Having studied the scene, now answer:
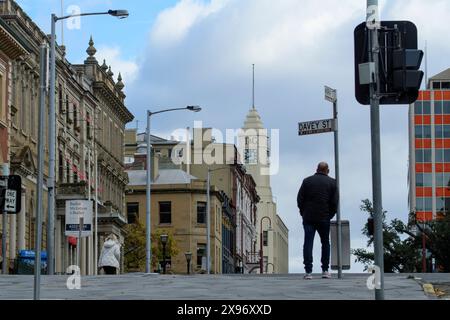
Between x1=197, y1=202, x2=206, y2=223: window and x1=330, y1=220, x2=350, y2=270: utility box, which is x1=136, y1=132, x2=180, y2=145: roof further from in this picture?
x1=330, y1=220, x2=350, y2=270: utility box

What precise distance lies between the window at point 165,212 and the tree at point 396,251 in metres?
28.5

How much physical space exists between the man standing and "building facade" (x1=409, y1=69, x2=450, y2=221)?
143m

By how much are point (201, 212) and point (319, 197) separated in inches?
3835

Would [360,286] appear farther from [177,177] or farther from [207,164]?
[207,164]

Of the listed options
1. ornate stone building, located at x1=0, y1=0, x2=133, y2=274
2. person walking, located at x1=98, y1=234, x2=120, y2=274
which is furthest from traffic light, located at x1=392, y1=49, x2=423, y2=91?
ornate stone building, located at x1=0, y1=0, x2=133, y2=274

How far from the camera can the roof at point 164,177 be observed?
407 feet

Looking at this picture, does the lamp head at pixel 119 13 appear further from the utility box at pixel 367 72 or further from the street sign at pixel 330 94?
the utility box at pixel 367 72

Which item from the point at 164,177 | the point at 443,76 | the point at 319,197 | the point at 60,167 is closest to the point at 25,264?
the point at 60,167

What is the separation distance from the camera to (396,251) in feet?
302

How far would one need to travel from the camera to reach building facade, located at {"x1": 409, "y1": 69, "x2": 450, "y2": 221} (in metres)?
167

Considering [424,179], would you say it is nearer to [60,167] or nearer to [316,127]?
[60,167]

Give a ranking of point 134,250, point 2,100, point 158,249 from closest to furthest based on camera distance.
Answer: point 2,100
point 134,250
point 158,249

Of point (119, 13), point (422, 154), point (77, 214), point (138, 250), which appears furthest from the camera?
point (422, 154)
